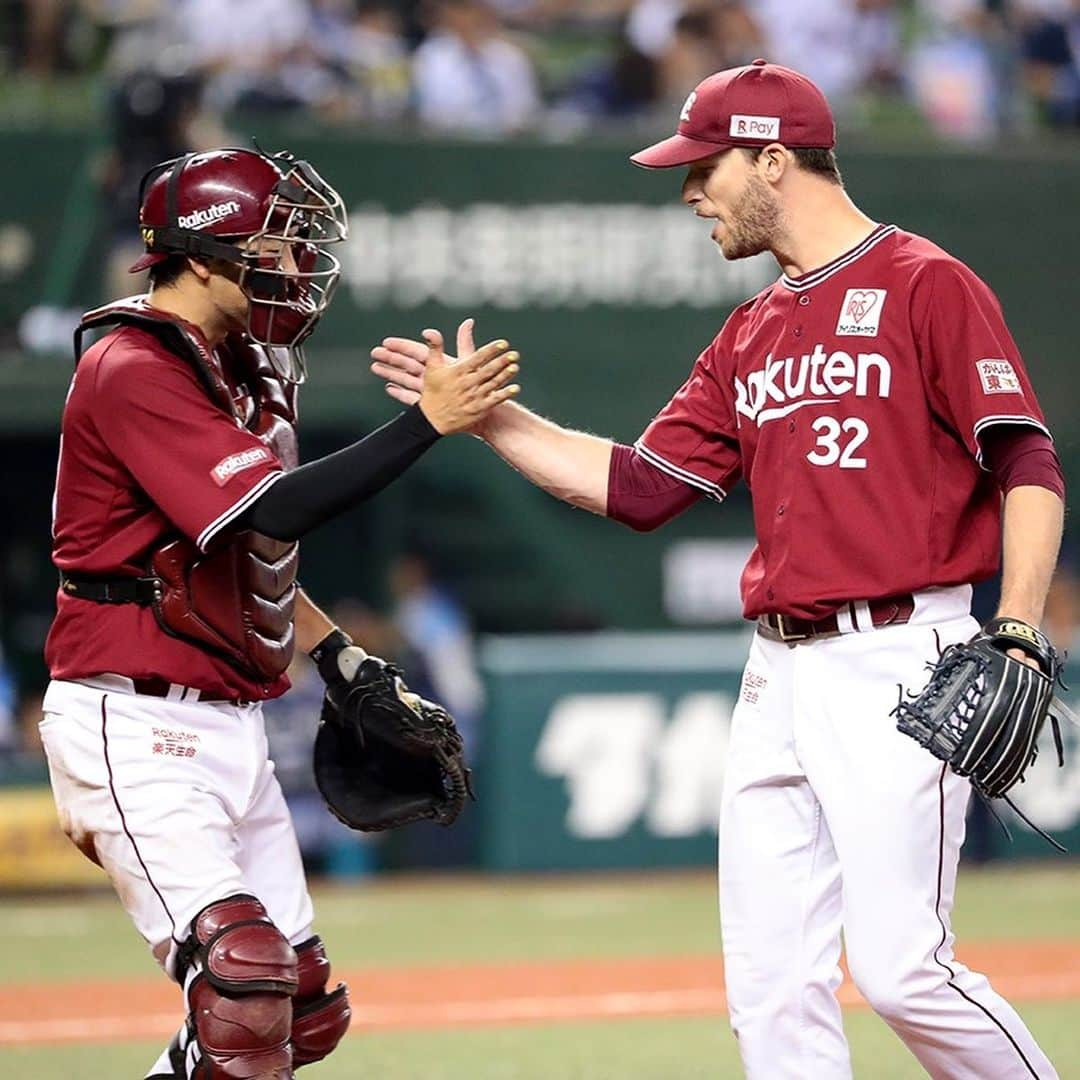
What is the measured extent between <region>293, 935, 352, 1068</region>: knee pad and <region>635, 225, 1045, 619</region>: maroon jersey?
1312mm

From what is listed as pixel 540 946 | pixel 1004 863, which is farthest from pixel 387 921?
pixel 1004 863

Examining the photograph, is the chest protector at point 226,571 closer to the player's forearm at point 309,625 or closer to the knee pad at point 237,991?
the player's forearm at point 309,625

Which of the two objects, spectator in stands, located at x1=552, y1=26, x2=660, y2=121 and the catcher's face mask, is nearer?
the catcher's face mask

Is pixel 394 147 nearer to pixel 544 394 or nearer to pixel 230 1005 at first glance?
pixel 544 394

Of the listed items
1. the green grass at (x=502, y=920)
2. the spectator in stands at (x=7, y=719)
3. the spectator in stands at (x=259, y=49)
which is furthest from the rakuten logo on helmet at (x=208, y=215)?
the spectator in stands at (x=259, y=49)

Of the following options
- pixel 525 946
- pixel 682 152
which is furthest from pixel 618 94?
pixel 682 152

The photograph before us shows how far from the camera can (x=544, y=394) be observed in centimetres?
1408

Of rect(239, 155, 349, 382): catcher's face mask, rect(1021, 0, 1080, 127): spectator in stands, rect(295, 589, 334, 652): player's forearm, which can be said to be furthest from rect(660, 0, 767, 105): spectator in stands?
rect(239, 155, 349, 382): catcher's face mask

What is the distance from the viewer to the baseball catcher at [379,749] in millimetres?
5336

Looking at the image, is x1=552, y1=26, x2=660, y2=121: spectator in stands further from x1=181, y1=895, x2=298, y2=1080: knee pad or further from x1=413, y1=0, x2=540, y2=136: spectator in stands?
x1=181, y1=895, x2=298, y2=1080: knee pad

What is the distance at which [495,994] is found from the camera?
8.57 m

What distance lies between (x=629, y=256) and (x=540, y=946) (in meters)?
5.81

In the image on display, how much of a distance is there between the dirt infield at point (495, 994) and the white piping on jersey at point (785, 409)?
145 inches

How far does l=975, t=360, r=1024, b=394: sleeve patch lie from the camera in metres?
4.54
